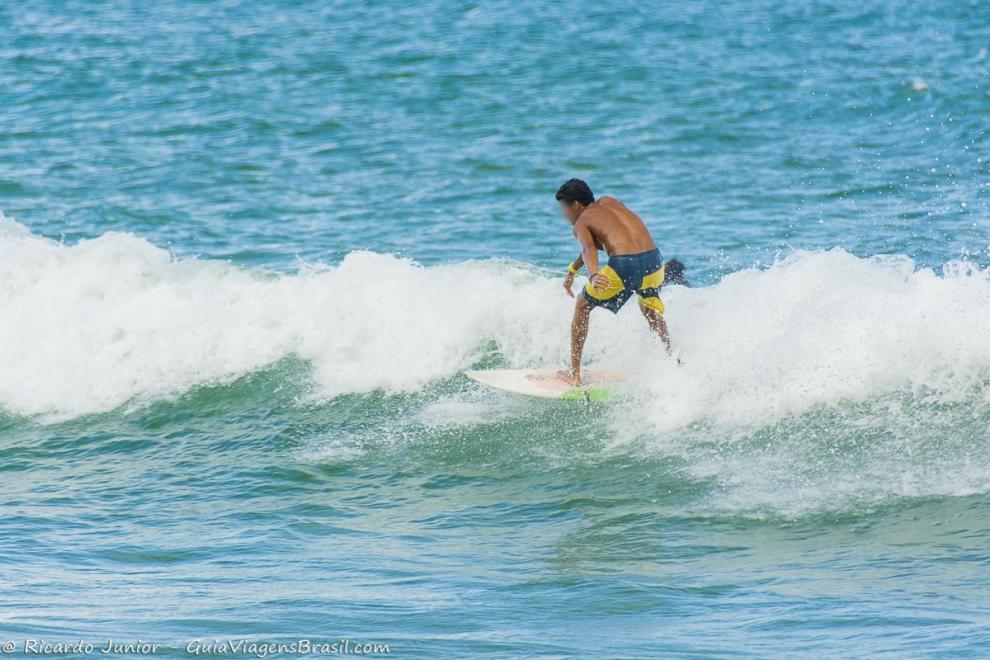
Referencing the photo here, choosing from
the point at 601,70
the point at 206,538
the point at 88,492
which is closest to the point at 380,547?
the point at 206,538

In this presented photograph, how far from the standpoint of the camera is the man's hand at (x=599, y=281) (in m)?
9.24

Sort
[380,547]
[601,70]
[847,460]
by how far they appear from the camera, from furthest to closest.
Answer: [601,70] → [847,460] → [380,547]

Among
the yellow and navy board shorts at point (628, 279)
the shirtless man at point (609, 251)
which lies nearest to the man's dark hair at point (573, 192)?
the shirtless man at point (609, 251)

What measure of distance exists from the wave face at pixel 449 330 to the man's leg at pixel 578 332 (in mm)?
445

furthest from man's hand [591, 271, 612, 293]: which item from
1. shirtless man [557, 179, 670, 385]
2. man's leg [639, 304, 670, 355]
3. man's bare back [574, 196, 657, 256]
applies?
man's leg [639, 304, 670, 355]

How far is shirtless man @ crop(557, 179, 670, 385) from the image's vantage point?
366 inches

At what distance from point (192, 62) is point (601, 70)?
6.92 meters

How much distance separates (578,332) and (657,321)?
0.58 metres

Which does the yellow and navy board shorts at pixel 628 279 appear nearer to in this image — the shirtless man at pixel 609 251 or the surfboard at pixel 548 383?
the shirtless man at pixel 609 251

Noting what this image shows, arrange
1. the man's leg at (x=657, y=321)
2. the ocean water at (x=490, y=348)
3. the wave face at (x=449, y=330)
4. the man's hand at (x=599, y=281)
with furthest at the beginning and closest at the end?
the man's leg at (x=657, y=321)
the wave face at (x=449, y=330)
the man's hand at (x=599, y=281)
the ocean water at (x=490, y=348)

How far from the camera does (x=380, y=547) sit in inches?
304

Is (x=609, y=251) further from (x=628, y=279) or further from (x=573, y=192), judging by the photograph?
(x=573, y=192)

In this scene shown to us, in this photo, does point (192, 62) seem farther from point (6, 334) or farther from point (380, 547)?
point (380, 547)

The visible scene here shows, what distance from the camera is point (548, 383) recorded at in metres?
9.91
